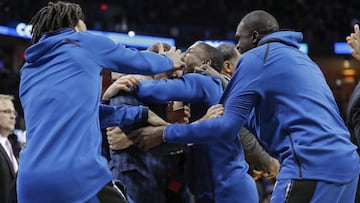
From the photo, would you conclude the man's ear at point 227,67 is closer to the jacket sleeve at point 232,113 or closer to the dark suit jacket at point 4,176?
the jacket sleeve at point 232,113

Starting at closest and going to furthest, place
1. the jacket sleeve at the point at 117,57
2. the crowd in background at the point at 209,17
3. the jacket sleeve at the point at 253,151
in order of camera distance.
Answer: the jacket sleeve at the point at 117,57 < the jacket sleeve at the point at 253,151 < the crowd in background at the point at 209,17

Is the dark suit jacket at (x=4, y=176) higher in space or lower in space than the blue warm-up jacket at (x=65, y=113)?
lower

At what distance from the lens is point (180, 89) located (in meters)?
3.71

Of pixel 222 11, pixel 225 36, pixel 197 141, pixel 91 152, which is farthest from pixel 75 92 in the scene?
pixel 222 11

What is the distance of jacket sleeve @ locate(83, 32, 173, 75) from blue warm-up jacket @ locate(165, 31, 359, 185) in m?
0.47

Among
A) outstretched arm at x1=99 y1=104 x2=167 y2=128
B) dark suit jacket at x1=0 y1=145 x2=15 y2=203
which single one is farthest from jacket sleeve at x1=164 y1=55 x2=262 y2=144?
dark suit jacket at x1=0 y1=145 x2=15 y2=203

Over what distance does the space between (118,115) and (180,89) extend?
0.43 m

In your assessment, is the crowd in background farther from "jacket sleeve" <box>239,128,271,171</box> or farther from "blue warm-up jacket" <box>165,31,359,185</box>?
"blue warm-up jacket" <box>165,31,359,185</box>

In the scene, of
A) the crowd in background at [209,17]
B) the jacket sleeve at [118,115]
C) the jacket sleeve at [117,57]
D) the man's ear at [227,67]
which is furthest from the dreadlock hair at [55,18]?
the crowd in background at [209,17]

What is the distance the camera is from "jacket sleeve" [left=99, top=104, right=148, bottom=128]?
137 inches

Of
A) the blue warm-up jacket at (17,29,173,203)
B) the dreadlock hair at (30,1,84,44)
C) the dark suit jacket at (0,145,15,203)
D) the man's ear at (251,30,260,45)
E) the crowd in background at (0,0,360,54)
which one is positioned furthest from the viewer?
the crowd in background at (0,0,360,54)

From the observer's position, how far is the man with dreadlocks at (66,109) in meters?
2.87

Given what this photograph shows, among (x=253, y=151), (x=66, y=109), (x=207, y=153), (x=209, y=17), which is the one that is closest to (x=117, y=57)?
(x=66, y=109)

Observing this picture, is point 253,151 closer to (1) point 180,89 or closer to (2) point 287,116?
(1) point 180,89
